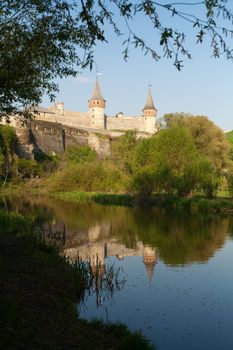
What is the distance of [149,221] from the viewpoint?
20531 millimetres

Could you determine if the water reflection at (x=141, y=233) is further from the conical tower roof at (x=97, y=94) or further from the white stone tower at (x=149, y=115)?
the white stone tower at (x=149, y=115)

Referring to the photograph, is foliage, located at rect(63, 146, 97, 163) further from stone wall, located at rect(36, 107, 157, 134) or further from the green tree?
the green tree

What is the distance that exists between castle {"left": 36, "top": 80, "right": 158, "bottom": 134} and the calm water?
145 feet

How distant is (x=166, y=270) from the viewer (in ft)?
35.4

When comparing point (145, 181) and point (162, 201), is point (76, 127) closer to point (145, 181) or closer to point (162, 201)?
point (145, 181)

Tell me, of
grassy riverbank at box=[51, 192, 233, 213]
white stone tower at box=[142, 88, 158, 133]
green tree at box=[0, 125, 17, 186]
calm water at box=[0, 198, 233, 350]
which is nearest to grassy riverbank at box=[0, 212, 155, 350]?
calm water at box=[0, 198, 233, 350]

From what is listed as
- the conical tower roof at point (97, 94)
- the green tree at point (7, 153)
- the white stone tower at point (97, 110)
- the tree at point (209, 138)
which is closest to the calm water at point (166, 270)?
the tree at point (209, 138)

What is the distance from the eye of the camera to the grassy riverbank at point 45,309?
5.17m

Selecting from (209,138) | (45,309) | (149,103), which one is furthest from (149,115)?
(45,309)

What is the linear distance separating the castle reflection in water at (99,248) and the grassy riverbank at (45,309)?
5.96 feet

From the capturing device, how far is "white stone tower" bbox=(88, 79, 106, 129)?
7988 cm

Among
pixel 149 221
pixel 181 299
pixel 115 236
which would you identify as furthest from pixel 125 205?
pixel 181 299

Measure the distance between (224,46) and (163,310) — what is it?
5057mm

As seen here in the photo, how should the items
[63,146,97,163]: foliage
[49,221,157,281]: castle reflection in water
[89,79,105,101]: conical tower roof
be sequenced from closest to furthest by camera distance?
[49,221,157,281]: castle reflection in water
[63,146,97,163]: foliage
[89,79,105,101]: conical tower roof
